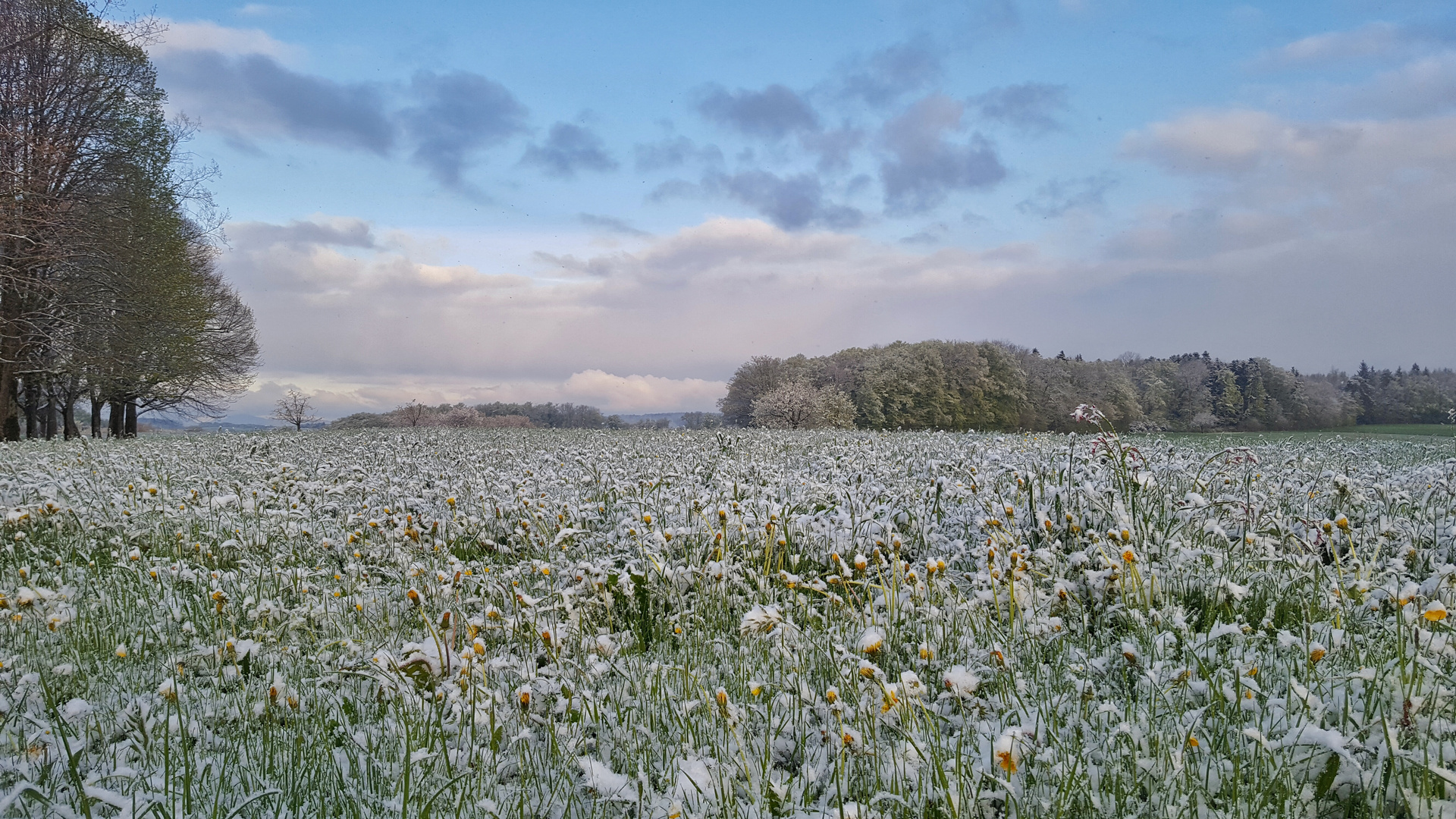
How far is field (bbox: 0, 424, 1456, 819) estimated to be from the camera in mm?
2174

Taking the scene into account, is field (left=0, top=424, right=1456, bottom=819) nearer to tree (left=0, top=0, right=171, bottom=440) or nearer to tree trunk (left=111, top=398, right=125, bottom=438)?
tree (left=0, top=0, right=171, bottom=440)

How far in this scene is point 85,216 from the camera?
16.6 metres

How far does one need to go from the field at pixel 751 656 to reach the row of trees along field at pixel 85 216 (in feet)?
47.3

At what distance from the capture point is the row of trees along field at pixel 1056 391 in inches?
2219

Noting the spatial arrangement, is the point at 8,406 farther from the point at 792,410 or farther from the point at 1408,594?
the point at 792,410

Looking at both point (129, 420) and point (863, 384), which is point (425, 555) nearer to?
point (129, 420)

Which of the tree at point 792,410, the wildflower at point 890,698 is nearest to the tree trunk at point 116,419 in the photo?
the tree at point 792,410

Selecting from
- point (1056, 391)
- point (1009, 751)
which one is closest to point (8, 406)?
point (1009, 751)

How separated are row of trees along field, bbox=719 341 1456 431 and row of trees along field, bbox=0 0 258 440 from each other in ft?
124

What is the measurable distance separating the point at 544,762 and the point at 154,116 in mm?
28612

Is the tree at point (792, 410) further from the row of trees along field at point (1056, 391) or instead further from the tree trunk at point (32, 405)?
the tree trunk at point (32, 405)

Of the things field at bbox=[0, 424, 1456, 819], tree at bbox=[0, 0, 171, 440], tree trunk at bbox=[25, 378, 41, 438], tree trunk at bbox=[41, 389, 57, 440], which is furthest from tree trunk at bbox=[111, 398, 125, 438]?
field at bbox=[0, 424, 1456, 819]

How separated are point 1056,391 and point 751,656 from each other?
70380 mm

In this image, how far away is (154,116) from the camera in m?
21.8
